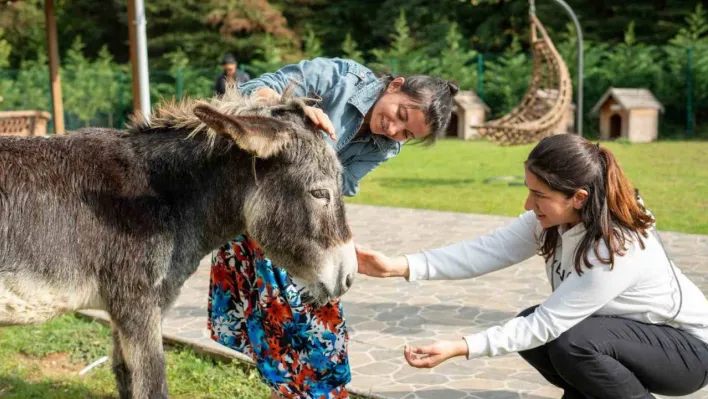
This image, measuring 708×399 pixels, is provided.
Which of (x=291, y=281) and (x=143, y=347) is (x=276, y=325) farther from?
(x=143, y=347)

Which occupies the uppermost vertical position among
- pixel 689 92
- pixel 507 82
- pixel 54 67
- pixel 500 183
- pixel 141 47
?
pixel 141 47

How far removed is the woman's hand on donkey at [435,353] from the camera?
2896 mm

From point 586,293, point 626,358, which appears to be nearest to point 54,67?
point 586,293

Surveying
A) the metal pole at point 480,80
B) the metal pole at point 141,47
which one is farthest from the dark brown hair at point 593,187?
the metal pole at point 480,80

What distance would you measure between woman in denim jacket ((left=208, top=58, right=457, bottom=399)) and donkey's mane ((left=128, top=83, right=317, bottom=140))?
20 centimetres

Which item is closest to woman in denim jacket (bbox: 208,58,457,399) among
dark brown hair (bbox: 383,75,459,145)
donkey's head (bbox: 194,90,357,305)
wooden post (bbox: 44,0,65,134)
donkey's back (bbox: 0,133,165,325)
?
dark brown hair (bbox: 383,75,459,145)

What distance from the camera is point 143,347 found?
9.52 ft

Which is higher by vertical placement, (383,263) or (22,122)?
(383,263)

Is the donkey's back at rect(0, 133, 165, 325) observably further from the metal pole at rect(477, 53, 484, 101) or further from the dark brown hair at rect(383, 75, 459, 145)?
the metal pole at rect(477, 53, 484, 101)

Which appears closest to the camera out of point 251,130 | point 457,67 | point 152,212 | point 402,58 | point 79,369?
point 251,130

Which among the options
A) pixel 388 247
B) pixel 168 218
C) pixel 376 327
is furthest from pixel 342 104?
pixel 388 247

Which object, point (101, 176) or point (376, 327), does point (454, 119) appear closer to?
point (376, 327)

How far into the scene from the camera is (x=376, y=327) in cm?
558

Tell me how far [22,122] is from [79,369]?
966cm
